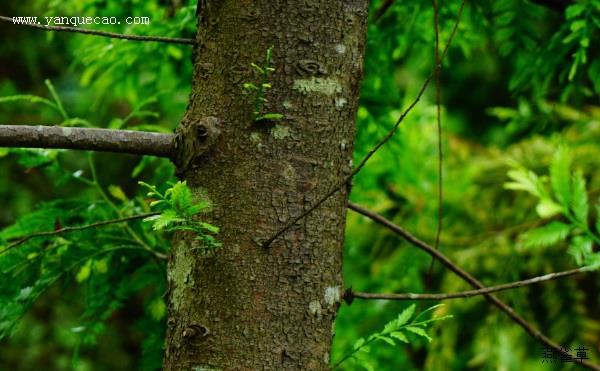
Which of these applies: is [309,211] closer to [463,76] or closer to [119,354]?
[119,354]

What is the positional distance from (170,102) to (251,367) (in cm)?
201

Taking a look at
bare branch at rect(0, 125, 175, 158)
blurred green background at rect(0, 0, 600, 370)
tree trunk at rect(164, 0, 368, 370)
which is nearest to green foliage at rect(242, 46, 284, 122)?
tree trunk at rect(164, 0, 368, 370)

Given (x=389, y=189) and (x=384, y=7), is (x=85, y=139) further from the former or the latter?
(x=389, y=189)

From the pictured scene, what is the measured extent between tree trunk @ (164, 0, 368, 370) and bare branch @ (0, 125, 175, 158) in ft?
0.18

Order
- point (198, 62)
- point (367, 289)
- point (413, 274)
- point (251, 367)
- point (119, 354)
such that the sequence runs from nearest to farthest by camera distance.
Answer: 1. point (251, 367)
2. point (198, 62)
3. point (413, 274)
4. point (367, 289)
5. point (119, 354)

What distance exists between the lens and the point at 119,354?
6.32 m

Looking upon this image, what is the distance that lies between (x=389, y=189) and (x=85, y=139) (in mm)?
1813

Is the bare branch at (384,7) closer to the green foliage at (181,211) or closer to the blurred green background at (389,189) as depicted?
the blurred green background at (389,189)

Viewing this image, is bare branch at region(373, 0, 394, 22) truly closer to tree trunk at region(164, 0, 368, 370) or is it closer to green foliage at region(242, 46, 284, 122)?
tree trunk at region(164, 0, 368, 370)

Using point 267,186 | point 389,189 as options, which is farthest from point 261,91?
point 389,189

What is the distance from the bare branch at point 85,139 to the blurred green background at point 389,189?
51cm

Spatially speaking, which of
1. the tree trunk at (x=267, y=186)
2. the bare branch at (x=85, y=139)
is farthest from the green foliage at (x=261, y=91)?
the bare branch at (x=85, y=139)

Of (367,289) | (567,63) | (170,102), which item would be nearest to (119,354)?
(367,289)

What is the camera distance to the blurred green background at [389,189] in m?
1.98
